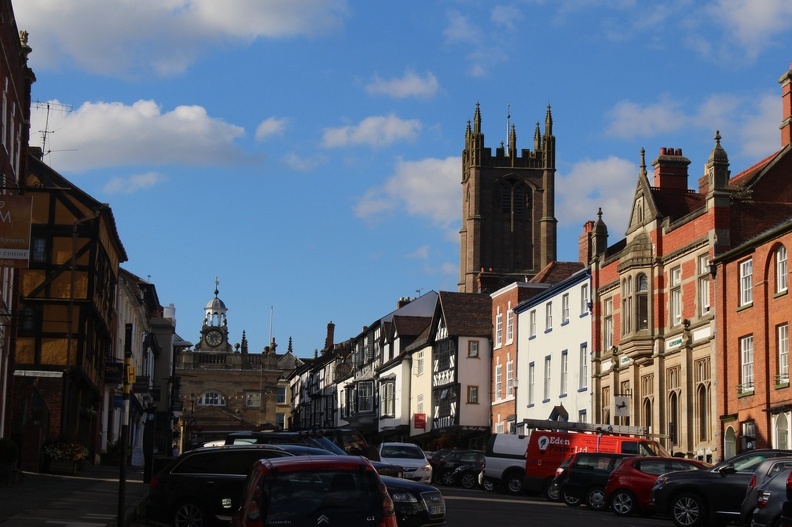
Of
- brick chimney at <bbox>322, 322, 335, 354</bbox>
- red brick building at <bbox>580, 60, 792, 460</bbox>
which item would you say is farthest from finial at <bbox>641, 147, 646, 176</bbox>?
brick chimney at <bbox>322, 322, 335, 354</bbox>

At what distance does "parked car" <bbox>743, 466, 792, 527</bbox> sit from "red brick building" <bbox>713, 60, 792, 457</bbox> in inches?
729

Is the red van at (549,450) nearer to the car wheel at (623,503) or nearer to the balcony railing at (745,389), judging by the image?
the balcony railing at (745,389)

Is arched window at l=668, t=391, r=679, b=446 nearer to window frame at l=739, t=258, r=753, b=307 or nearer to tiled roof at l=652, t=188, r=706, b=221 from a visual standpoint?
window frame at l=739, t=258, r=753, b=307

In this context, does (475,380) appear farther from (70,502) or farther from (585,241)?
(70,502)

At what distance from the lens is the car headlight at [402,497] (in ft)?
67.5

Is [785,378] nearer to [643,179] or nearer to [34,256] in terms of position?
[643,179]

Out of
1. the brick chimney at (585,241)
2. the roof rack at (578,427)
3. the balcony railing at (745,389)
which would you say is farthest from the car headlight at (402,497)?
the brick chimney at (585,241)

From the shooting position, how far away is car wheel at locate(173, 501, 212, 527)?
21.5 meters

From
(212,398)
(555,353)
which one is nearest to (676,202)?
(555,353)

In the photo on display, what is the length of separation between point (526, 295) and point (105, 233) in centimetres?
2392

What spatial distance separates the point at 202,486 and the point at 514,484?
20956 millimetres

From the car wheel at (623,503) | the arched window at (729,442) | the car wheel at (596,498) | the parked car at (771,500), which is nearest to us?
the parked car at (771,500)

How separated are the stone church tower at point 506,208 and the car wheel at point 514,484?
8016cm

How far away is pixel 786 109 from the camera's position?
46594 mm
